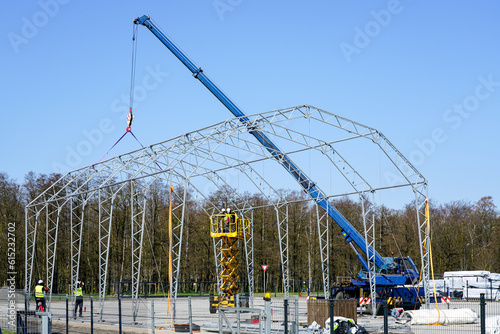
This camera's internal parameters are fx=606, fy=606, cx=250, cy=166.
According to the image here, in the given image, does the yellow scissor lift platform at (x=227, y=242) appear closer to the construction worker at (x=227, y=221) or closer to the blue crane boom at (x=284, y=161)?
the construction worker at (x=227, y=221)

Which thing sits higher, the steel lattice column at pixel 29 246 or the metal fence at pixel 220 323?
the steel lattice column at pixel 29 246

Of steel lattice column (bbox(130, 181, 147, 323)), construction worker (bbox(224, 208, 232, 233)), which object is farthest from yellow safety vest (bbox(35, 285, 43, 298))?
construction worker (bbox(224, 208, 232, 233))

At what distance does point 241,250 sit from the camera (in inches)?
2243

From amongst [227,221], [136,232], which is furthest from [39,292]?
[227,221]

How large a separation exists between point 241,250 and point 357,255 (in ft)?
82.7

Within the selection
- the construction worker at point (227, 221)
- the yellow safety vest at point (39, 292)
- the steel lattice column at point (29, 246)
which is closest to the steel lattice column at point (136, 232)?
the yellow safety vest at point (39, 292)

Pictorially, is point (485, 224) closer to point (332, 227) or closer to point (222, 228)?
point (332, 227)

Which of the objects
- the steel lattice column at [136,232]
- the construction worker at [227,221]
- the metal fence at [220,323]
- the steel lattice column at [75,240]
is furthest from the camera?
the construction worker at [227,221]

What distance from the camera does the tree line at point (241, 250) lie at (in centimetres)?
5312

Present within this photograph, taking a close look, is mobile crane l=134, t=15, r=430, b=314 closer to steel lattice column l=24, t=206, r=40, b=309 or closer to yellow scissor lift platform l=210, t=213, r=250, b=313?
yellow scissor lift platform l=210, t=213, r=250, b=313

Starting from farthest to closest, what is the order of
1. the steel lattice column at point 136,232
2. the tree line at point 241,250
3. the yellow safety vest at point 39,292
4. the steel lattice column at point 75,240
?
the tree line at point 241,250
the steel lattice column at point 75,240
the yellow safety vest at point 39,292
the steel lattice column at point 136,232

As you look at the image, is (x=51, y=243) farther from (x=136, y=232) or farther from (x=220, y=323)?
(x=220, y=323)

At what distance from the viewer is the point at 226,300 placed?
2808cm

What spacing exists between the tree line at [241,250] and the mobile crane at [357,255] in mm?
18625
